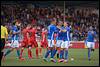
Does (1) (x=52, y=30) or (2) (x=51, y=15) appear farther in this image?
(2) (x=51, y=15)

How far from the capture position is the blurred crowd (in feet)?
134

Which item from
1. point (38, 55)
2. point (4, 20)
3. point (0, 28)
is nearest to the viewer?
point (0, 28)

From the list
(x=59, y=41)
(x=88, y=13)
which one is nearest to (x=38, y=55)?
(x=59, y=41)

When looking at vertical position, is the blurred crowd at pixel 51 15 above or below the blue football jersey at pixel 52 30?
above

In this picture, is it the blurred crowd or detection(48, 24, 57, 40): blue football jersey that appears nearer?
detection(48, 24, 57, 40): blue football jersey

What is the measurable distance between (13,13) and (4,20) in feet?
5.79

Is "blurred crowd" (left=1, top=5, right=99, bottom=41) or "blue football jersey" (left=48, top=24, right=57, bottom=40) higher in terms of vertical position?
"blurred crowd" (left=1, top=5, right=99, bottom=41)

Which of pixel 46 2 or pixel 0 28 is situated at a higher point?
pixel 46 2

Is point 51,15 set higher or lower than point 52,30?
higher

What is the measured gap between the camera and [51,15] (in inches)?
1666

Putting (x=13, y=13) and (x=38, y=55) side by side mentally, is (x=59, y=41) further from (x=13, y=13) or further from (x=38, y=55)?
(x=13, y=13)

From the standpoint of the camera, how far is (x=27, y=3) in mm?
42125

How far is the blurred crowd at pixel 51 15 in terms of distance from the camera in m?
41.0

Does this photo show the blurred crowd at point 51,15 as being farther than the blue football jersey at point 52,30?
Yes
